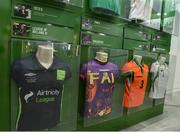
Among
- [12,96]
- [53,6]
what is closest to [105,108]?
[12,96]

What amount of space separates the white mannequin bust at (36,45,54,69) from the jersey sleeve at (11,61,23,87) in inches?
8.1

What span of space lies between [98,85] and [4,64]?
1.13 metres

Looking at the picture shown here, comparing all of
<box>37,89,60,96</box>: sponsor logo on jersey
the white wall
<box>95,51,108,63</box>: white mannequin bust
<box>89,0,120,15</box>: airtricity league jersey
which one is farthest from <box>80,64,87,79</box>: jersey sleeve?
the white wall

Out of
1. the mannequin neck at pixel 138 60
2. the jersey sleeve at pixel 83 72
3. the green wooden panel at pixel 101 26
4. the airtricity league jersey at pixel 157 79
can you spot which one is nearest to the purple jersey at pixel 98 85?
the jersey sleeve at pixel 83 72

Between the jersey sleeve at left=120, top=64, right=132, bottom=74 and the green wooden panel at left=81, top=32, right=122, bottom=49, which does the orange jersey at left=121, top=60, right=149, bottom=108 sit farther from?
the green wooden panel at left=81, top=32, right=122, bottom=49

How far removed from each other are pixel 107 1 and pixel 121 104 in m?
1.52

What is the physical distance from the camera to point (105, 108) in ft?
8.45

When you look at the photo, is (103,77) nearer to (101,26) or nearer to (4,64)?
(101,26)

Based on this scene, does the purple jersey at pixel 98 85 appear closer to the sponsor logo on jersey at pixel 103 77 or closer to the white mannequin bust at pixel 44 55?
the sponsor logo on jersey at pixel 103 77

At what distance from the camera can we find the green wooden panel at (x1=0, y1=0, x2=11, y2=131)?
1.67 meters

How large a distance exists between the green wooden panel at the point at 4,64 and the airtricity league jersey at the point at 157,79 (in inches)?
97.9

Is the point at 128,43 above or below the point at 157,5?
below

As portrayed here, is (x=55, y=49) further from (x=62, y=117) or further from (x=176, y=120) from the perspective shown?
(x=176, y=120)

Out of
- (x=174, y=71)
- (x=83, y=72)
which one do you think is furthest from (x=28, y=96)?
(x=174, y=71)
